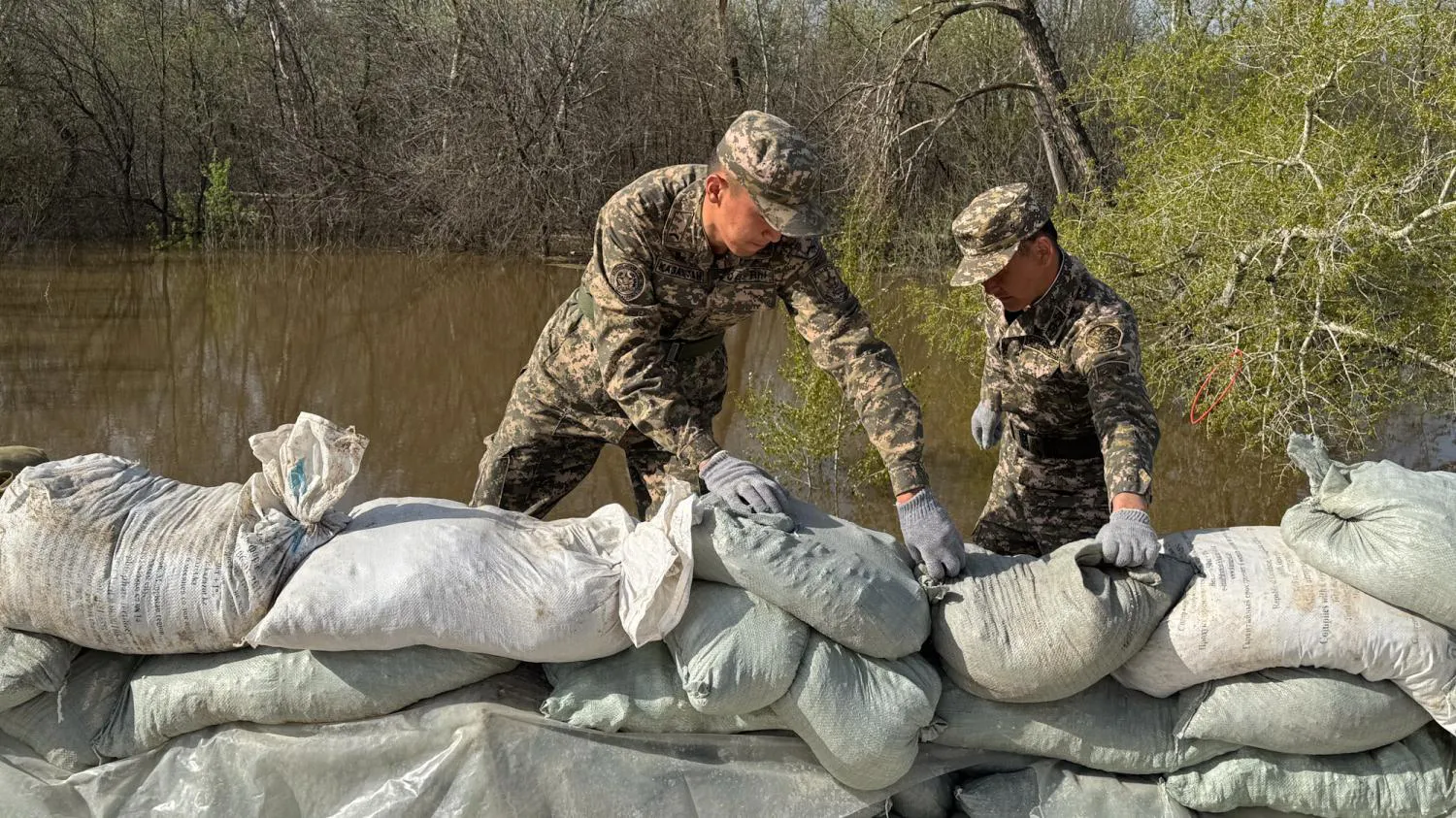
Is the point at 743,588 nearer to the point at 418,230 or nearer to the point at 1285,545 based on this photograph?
the point at 1285,545

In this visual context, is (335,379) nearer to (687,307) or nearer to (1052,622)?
(687,307)

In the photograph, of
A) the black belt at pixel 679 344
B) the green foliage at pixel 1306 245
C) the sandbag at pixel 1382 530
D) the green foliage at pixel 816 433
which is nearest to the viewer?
the sandbag at pixel 1382 530

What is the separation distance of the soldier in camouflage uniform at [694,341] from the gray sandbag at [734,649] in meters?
0.21

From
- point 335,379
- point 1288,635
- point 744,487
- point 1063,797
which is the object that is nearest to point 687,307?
point 744,487

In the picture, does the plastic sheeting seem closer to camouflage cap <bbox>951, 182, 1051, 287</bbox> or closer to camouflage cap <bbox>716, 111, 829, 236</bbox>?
camouflage cap <bbox>716, 111, 829, 236</bbox>

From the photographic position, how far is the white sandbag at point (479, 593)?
6.51 ft

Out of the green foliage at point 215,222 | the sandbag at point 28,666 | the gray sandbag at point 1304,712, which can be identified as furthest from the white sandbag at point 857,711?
the green foliage at point 215,222

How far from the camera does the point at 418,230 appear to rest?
13.7 metres

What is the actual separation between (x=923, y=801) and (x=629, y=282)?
4.25 ft

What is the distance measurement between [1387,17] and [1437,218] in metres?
1.00

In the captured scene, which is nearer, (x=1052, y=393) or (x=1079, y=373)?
(x=1079, y=373)

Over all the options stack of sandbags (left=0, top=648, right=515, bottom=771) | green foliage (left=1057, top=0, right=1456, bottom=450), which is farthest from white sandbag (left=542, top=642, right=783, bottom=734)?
green foliage (left=1057, top=0, right=1456, bottom=450)

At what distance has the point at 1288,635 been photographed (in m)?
2.03

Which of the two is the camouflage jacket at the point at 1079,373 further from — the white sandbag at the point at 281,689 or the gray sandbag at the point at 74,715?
the gray sandbag at the point at 74,715
